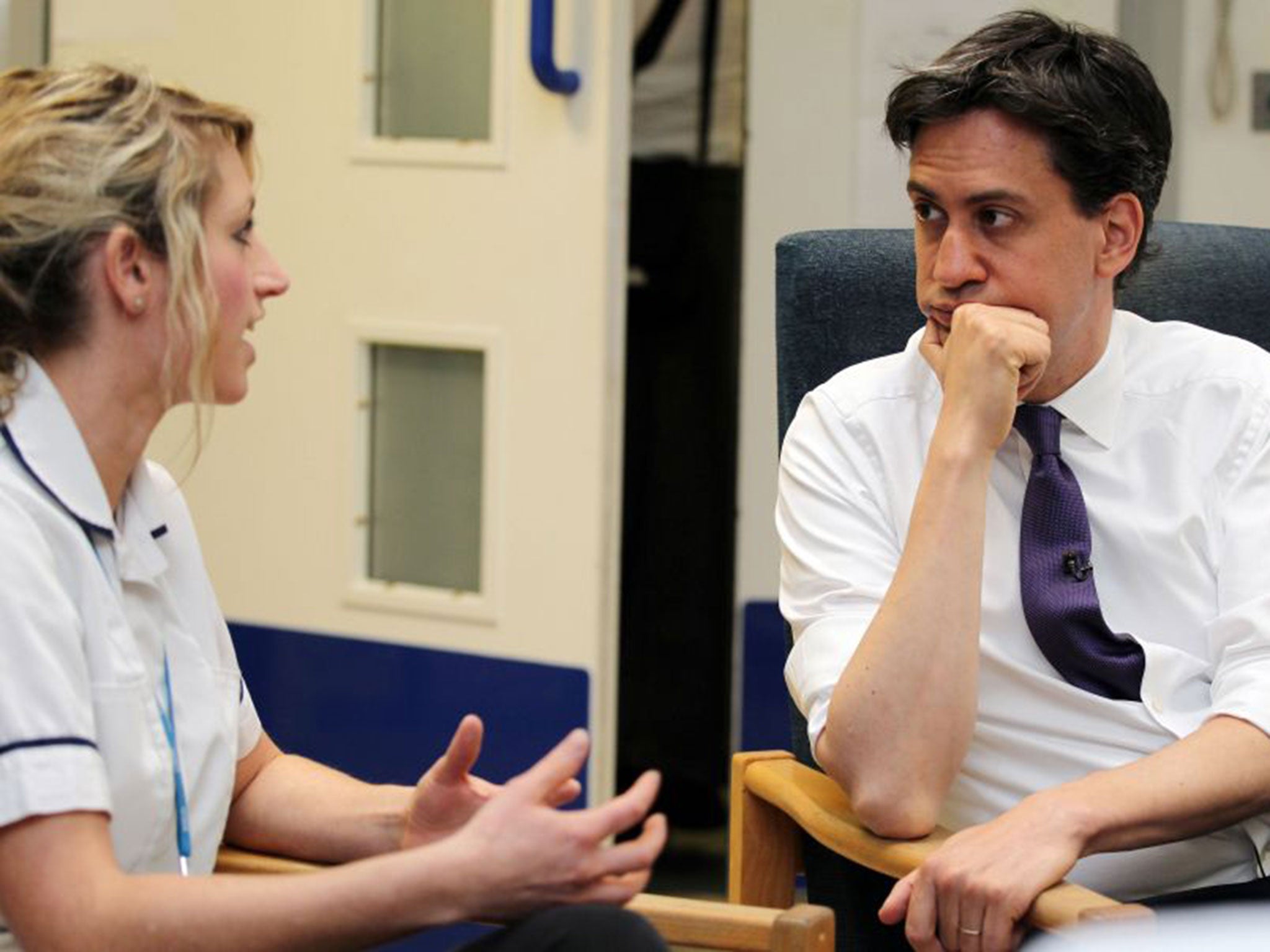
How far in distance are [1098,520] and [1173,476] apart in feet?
0.25

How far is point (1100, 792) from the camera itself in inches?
62.7

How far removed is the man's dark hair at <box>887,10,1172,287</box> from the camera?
1.76 metres

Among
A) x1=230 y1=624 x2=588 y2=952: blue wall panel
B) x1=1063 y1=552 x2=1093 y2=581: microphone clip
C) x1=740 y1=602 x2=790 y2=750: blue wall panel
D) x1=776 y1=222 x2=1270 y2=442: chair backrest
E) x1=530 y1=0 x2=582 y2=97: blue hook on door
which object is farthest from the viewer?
x1=740 y1=602 x2=790 y2=750: blue wall panel

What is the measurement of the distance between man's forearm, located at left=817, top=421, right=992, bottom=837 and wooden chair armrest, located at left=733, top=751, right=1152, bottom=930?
2 cm

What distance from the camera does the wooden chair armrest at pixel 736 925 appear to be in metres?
1.41

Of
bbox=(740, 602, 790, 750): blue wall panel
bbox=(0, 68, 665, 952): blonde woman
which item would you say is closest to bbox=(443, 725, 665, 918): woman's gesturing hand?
bbox=(0, 68, 665, 952): blonde woman

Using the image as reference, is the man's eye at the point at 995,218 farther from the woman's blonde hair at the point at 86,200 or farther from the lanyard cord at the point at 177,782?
the lanyard cord at the point at 177,782

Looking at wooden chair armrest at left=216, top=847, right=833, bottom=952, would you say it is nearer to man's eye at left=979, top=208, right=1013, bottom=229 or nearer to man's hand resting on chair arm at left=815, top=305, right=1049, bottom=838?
man's hand resting on chair arm at left=815, top=305, right=1049, bottom=838

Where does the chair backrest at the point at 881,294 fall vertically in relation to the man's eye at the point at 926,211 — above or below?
below

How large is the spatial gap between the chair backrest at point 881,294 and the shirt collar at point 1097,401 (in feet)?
0.69

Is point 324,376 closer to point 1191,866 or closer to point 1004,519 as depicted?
point 1004,519

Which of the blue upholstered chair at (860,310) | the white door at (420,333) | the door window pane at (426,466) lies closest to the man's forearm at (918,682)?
the blue upholstered chair at (860,310)

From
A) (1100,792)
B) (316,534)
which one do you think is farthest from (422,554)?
(1100,792)

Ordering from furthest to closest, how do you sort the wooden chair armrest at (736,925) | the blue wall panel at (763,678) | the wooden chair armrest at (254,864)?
1. the blue wall panel at (763,678)
2. the wooden chair armrest at (254,864)
3. the wooden chair armrest at (736,925)
